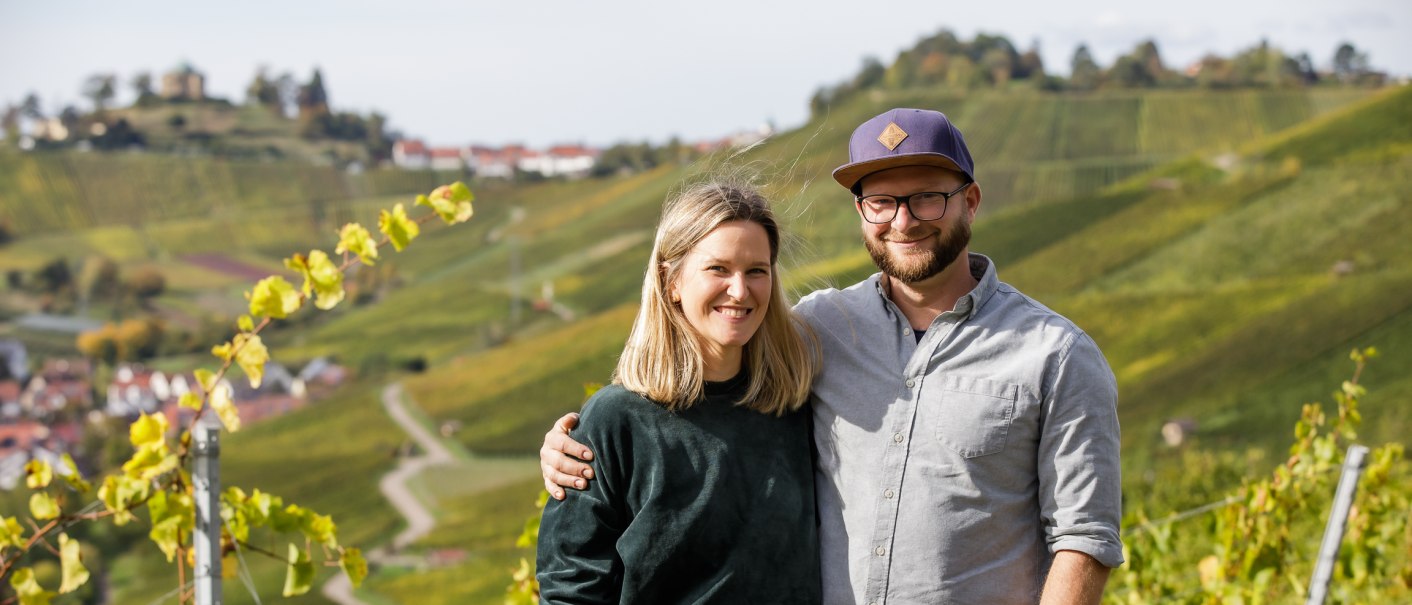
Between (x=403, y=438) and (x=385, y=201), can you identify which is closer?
(x=403, y=438)

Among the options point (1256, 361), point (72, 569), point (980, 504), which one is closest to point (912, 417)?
point (980, 504)

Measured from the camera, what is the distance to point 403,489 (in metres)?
38.9

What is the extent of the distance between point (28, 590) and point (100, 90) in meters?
97.5

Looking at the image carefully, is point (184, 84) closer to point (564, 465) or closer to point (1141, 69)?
point (1141, 69)

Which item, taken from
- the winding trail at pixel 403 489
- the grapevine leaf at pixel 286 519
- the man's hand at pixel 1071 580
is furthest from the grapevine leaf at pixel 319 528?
the winding trail at pixel 403 489

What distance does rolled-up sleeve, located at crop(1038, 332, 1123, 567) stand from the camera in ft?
6.86

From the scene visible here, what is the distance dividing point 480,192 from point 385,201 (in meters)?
6.11

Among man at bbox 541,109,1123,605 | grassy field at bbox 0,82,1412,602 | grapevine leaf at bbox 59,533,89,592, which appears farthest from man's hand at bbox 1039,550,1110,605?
grassy field at bbox 0,82,1412,602

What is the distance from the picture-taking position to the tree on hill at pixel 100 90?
8912 centimetres

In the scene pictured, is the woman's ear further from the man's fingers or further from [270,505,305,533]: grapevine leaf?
[270,505,305,533]: grapevine leaf

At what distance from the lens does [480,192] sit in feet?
251

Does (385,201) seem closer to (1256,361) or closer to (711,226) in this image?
(1256,361)

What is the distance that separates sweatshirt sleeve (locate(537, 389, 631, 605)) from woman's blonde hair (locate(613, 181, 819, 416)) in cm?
8

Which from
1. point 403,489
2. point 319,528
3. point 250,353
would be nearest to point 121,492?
point 250,353
